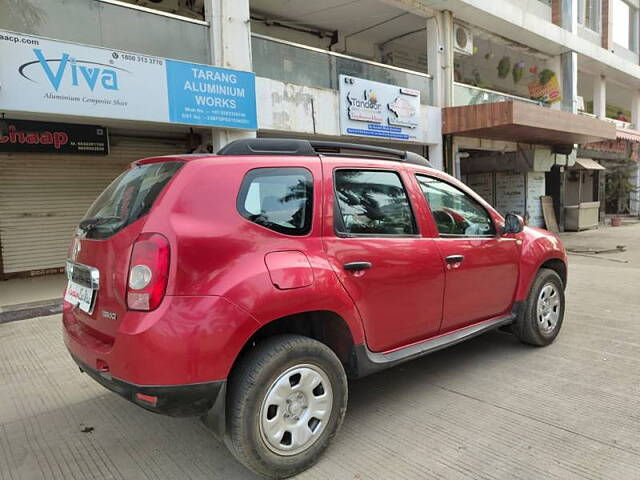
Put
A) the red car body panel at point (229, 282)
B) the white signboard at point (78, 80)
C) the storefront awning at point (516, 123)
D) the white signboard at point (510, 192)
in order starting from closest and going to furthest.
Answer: the red car body panel at point (229, 282) < the white signboard at point (78, 80) < the storefront awning at point (516, 123) < the white signboard at point (510, 192)

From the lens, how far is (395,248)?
3.04 metres

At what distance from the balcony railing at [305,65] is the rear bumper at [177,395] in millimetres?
7571

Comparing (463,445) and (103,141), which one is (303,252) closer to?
(463,445)

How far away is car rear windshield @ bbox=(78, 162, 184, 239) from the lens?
2430 millimetres

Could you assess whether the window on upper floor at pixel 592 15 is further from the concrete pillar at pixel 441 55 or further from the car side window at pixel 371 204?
the car side window at pixel 371 204

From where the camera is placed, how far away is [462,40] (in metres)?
12.7

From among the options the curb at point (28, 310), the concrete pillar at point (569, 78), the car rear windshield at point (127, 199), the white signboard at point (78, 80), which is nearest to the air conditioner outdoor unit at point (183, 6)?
the white signboard at point (78, 80)

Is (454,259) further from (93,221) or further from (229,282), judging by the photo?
(93,221)

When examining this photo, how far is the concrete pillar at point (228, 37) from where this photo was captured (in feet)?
26.1

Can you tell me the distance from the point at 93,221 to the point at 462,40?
12.5m

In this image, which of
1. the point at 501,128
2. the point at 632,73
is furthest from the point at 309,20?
the point at 632,73

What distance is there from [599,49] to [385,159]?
61.3 ft

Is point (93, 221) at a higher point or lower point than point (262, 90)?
lower

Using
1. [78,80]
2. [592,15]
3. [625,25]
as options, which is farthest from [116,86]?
[625,25]
